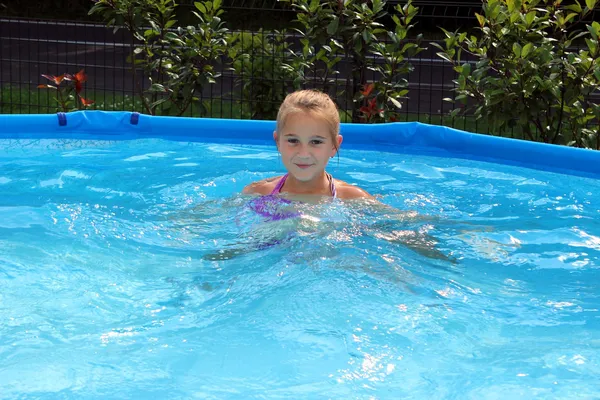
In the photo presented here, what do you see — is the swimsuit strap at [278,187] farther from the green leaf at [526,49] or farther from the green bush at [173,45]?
the green bush at [173,45]

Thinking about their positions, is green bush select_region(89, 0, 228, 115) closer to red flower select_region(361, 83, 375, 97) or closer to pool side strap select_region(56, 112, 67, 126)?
pool side strap select_region(56, 112, 67, 126)

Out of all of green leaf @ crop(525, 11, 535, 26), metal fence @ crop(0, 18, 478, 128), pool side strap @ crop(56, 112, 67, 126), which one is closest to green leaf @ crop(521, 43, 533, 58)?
green leaf @ crop(525, 11, 535, 26)

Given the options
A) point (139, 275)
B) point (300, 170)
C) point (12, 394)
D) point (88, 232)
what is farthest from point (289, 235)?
point (12, 394)

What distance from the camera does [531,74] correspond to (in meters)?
6.77

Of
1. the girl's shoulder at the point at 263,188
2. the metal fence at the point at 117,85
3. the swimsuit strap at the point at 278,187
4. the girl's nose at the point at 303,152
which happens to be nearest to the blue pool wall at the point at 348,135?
the metal fence at the point at 117,85

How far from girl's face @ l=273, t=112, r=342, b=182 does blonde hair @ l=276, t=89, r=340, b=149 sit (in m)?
0.02

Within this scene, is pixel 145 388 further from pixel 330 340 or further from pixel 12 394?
pixel 330 340

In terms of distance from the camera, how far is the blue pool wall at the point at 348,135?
6.00 m

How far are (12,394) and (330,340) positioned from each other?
41.1 inches

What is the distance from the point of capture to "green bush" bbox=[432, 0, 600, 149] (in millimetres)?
6684

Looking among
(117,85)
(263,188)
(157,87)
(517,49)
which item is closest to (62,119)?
(157,87)

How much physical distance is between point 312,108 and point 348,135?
8.05 feet

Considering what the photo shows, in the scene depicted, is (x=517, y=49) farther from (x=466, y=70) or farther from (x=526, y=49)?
(x=466, y=70)

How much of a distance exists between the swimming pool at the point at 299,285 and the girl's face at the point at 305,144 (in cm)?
25
